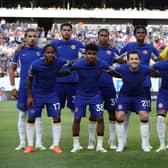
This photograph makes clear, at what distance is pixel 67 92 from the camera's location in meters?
11.8

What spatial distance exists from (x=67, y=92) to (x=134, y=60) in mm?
1686

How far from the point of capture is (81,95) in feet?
35.9

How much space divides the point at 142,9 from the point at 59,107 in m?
43.2

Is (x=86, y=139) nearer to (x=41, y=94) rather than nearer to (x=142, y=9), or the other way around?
(x=41, y=94)

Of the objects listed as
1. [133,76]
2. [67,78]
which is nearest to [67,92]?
[67,78]

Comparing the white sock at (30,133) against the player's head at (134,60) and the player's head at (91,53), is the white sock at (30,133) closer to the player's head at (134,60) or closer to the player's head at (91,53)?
the player's head at (91,53)

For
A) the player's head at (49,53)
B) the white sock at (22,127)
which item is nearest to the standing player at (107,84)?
the player's head at (49,53)

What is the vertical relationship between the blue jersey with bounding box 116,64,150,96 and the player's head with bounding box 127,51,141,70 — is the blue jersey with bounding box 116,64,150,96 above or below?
below

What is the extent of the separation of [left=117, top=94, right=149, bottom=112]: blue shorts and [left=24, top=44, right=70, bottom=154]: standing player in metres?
1.15

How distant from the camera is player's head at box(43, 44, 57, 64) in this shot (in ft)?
35.0

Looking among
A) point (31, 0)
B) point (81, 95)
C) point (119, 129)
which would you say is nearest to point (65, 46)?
point (81, 95)

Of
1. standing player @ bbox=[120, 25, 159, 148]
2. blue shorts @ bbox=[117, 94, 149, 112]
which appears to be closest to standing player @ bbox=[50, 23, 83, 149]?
standing player @ bbox=[120, 25, 159, 148]

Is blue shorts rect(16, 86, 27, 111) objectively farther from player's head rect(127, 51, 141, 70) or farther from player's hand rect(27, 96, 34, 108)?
player's head rect(127, 51, 141, 70)

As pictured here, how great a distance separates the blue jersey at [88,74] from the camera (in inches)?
427
